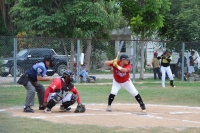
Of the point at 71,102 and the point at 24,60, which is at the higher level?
the point at 24,60

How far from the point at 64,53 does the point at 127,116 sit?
530 inches

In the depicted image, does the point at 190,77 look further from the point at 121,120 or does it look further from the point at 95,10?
the point at 121,120

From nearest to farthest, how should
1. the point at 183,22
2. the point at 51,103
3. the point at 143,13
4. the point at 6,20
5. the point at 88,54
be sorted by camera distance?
the point at 51,103, the point at 88,54, the point at 143,13, the point at 183,22, the point at 6,20

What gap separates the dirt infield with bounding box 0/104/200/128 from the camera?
1131cm

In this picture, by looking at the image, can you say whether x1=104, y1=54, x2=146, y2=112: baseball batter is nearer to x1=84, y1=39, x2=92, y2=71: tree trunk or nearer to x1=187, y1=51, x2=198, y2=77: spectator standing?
x1=84, y1=39, x2=92, y2=71: tree trunk

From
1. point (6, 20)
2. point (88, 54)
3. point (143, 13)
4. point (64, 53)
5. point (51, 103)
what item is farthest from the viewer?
point (6, 20)

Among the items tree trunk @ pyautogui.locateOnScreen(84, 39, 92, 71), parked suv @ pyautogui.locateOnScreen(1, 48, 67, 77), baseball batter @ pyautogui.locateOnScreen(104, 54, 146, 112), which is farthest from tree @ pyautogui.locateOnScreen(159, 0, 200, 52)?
→ baseball batter @ pyautogui.locateOnScreen(104, 54, 146, 112)

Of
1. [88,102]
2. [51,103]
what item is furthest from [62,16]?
[51,103]

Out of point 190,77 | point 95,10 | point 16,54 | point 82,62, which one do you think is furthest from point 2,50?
point 190,77

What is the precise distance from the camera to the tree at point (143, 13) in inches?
1080

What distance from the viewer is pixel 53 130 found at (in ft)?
32.2

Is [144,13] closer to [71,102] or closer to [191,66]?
[191,66]

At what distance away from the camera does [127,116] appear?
496 inches

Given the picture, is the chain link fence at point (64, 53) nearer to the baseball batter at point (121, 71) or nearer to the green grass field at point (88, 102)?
the green grass field at point (88, 102)
